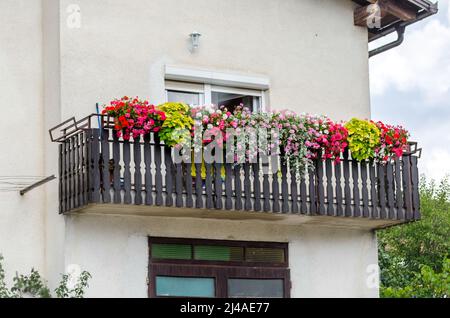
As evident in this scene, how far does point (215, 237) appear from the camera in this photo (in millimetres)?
17453

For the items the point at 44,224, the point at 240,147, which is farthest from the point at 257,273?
the point at 44,224

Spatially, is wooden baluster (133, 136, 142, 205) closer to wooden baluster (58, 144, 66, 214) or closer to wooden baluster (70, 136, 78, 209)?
wooden baluster (70, 136, 78, 209)

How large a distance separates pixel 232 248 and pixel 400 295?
488 cm

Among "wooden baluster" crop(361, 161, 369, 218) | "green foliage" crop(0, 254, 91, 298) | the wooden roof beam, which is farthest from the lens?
the wooden roof beam

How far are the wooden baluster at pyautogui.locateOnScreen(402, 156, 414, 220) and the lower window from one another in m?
1.96

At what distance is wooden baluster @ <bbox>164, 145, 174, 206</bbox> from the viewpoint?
53.0 feet

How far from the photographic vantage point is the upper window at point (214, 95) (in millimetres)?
17891

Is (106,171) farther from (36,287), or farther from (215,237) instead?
(36,287)

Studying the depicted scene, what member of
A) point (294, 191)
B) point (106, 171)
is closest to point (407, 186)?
point (294, 191)

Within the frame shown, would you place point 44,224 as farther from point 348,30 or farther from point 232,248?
point 348,30

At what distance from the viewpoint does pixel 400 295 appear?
21.3 metres

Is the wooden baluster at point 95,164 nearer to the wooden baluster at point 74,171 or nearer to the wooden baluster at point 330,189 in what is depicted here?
the wooden baluster at point 74,171

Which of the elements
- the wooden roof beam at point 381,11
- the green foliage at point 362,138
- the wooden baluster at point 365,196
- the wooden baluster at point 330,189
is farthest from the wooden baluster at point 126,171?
the wooden roof beam at point 381,11

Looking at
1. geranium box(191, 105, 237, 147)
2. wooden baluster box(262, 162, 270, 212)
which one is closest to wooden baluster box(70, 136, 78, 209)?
geranium box(191, 105, 237, 147)
